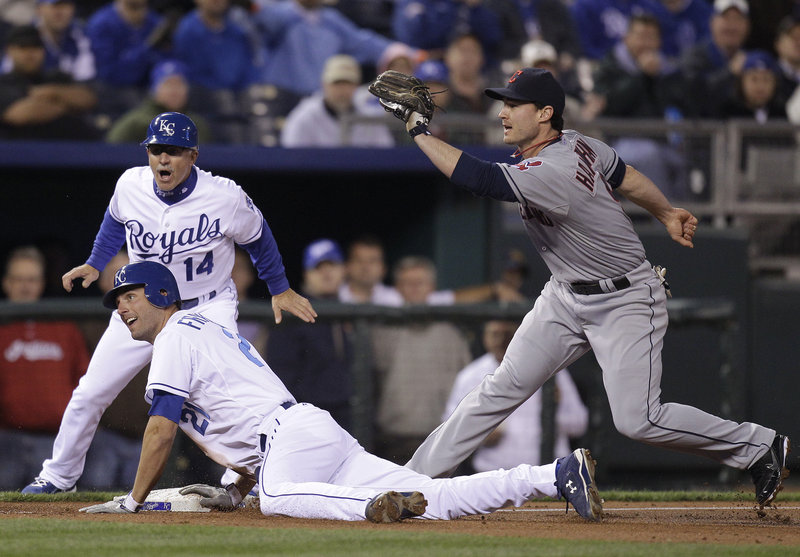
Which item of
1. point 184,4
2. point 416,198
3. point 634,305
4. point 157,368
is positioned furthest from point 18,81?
point 634,305

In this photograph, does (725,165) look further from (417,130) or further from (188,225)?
(188,225)

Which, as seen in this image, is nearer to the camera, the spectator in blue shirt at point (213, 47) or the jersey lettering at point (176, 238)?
the jersey lettering at point (176, 238)

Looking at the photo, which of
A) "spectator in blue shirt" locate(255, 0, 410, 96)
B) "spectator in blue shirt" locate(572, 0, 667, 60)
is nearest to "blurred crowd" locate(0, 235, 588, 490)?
"spectator in blue shirt" locate(255, 0, 410, 96)

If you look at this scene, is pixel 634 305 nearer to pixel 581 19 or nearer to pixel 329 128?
pixel 329 128

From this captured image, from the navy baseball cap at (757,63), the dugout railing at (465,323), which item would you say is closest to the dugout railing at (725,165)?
the navy baseball cap at (757,63)

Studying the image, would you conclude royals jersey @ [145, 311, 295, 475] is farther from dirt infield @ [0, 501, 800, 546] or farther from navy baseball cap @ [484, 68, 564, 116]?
navy baseball cap @ [484, 68, 564, 116]

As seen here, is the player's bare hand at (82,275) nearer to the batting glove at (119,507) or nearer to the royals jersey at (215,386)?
the royals jersey at (215,386)
